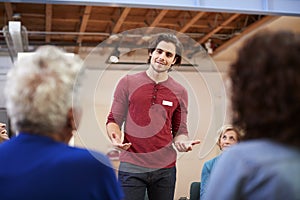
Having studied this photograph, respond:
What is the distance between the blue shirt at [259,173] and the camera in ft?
3.02

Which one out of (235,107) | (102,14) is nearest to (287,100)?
(235,107)

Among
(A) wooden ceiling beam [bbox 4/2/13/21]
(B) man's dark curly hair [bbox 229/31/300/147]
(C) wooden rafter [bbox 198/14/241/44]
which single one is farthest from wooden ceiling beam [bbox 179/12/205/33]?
(B) man's dark curly hair [bbox 229/31/300/147]

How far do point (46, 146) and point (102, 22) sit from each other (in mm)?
6106

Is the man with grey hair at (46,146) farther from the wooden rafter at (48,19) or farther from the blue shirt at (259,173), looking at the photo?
the wooden rafter at (48,19)

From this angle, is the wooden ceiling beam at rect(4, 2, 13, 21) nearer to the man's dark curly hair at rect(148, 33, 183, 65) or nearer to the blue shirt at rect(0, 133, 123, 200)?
the man's dark curly hair at rect(148, 33, 183, 65)

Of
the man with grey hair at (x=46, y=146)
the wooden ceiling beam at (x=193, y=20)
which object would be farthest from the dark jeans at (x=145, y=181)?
the wooden ceiling beam at (x=193, y=20)

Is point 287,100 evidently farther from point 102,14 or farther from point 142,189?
point 102,14

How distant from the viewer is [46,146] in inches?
45.4

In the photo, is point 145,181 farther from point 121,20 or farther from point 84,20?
point 84,20

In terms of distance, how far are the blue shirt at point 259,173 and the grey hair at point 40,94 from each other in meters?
0.43

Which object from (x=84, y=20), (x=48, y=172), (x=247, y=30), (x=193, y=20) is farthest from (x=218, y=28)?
(x=48, y=172)

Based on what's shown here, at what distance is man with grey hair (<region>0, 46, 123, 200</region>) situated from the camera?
3.62 feet

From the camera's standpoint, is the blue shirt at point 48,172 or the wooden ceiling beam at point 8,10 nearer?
the blue shirt at point 48,172

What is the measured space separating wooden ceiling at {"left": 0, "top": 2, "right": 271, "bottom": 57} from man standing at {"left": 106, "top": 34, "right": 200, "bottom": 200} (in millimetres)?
3629
